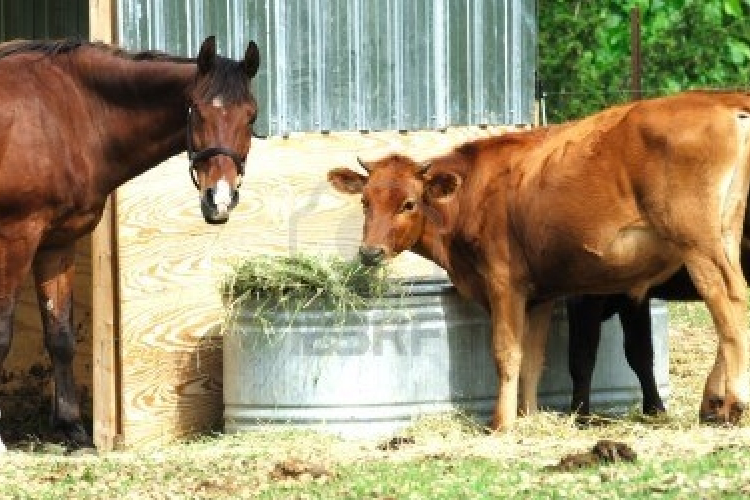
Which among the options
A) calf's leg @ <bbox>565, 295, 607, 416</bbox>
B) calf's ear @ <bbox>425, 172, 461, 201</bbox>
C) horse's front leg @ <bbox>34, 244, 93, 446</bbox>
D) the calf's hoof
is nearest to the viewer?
the calf's hoof

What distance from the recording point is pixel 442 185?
37.6ft

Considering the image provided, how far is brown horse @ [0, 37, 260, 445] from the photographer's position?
11078mm

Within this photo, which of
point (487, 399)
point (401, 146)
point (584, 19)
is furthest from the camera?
point (584, 19)

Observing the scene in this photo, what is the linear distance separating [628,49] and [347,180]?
1113cm

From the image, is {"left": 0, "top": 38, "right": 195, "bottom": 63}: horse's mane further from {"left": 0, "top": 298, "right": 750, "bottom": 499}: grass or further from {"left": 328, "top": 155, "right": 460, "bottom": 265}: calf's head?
{"left": 0, "top": 298, "right": 750, "bottom": 499}: grass

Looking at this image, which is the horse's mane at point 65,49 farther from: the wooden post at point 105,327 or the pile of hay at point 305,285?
the pile of hay at point 305,285

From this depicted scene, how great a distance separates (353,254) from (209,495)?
11.1ft

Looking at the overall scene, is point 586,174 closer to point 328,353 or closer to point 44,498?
point 328,353

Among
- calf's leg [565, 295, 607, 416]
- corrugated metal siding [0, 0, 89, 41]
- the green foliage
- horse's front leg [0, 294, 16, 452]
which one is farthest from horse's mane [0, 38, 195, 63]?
the green foliage

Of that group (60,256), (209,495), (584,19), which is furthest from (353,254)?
(584,19)

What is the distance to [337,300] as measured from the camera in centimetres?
1133

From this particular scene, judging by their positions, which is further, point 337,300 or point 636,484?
point 337,300

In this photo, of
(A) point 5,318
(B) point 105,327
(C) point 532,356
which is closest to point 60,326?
(B) point 105,327

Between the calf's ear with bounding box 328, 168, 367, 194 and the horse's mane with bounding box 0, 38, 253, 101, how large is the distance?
0.83m
